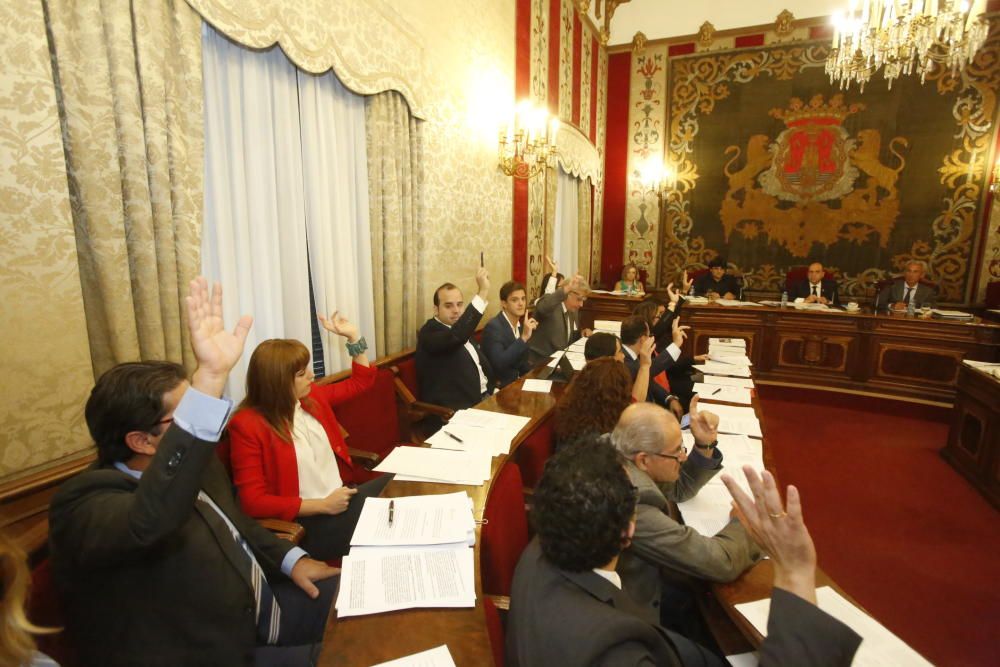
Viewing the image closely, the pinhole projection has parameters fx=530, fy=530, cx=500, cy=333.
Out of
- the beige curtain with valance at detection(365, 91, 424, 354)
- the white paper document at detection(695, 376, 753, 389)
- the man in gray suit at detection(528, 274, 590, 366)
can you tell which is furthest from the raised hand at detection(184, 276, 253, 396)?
the man in gray suit at detection(528, 274, 590, 366)

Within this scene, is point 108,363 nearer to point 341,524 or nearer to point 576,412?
point 341,524

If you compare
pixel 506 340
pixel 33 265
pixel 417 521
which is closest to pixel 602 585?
pixel 417 521

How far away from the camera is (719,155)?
7574mm

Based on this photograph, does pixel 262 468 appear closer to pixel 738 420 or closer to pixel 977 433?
pixel 738 420

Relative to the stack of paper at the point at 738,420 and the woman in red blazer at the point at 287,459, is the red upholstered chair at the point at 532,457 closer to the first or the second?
the woman in red blazer at the point at 287,459

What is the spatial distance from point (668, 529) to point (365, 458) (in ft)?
4.74

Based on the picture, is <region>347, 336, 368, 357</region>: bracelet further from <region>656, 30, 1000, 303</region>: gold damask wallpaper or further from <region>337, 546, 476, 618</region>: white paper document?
<region>656, 30, 1000, 303</region>: gold damask wallpaper

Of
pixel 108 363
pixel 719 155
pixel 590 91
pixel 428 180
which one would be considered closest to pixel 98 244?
pixel 108 363

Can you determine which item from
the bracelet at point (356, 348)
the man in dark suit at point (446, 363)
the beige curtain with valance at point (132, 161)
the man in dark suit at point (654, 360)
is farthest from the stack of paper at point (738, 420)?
the beige curtain with valance at point (132, 161)

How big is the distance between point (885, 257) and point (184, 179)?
797cm

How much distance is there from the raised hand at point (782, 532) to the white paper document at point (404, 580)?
2.16ft

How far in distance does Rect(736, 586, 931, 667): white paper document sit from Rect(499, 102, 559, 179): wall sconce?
395 centimetres

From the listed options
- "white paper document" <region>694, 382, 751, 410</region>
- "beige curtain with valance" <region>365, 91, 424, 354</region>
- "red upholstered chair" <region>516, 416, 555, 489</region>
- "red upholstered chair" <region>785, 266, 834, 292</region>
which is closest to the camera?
"red upholstered chair" <region>516, 416, 555, 489</region>

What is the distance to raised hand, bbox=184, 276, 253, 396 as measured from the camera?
1132mm
